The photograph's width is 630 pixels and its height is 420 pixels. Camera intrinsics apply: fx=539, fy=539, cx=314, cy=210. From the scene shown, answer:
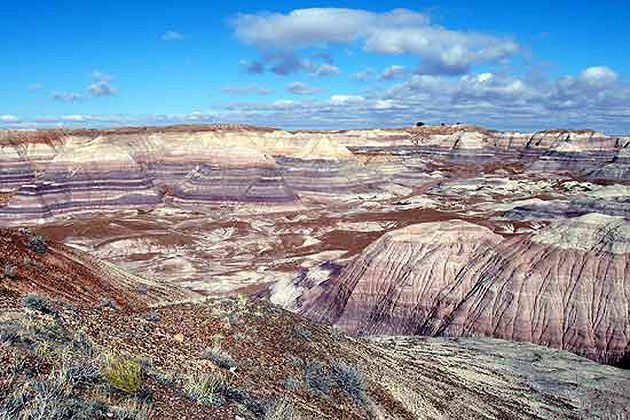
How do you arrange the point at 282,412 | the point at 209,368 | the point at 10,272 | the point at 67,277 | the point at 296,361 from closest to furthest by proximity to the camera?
the point at 282,412, the point at 209,368, the point at 296,361, the point at 10,272, the point at 67,277

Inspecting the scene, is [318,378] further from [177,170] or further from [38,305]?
[177,170]

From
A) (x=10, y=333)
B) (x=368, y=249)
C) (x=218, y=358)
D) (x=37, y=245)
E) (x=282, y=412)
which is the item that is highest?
(x=10, y=333)

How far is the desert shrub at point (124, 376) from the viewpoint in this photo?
6.74m

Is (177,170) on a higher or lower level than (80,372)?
lower

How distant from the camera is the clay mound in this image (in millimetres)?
12904

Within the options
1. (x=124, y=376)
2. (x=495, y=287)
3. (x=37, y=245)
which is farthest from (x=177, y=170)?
(x=124, y=376)

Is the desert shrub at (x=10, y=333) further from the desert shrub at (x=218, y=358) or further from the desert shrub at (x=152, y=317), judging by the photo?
the desert shrub at (x=152, y=317)

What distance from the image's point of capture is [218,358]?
9.41m

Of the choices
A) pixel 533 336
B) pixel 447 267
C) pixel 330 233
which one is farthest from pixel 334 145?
pixel 533 336

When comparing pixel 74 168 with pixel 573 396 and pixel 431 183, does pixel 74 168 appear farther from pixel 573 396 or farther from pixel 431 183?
pixel 573 396

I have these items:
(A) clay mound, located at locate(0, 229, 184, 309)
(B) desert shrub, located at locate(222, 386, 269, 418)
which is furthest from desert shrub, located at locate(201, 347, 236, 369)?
(A) clay mound, located at locate(0, 229, 184, 309)

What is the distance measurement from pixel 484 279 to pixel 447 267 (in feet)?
8.56

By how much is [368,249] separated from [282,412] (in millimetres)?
27825

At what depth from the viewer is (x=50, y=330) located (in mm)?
8141
